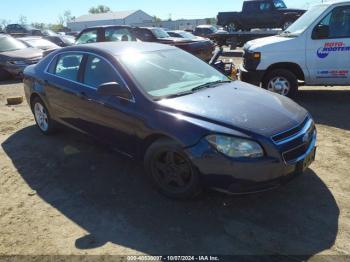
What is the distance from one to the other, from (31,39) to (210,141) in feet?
48.3

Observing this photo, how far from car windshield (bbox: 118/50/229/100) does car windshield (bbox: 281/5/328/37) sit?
11.2 ft

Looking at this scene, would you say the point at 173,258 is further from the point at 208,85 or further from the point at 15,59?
the point at 15,59

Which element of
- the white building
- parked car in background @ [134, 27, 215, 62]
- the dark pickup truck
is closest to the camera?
parked car in background @ [134, 27, 215, 62]

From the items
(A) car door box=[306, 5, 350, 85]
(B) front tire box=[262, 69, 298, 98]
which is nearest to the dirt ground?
(A) car door box=[306, 5, 350, 85]

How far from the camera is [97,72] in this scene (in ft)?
15.7

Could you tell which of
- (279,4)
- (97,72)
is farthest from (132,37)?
(279,4)

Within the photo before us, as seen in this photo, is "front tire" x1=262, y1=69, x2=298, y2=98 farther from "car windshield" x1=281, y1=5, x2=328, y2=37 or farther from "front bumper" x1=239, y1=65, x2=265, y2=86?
"car windshield" x1=281, y1=5, x2=328, y2=37

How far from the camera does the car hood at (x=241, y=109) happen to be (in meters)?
3.65

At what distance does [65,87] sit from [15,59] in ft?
27.1

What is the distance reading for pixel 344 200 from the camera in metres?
3.90

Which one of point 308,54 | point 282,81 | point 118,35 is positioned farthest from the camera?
point 118,35

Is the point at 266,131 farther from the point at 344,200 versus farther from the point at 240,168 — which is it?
the point at 344,200

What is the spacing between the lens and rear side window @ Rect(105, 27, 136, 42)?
41.4 ft

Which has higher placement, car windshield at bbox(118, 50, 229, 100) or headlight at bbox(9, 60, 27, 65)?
car windshield at bbox(118, 50, 229, 100)
